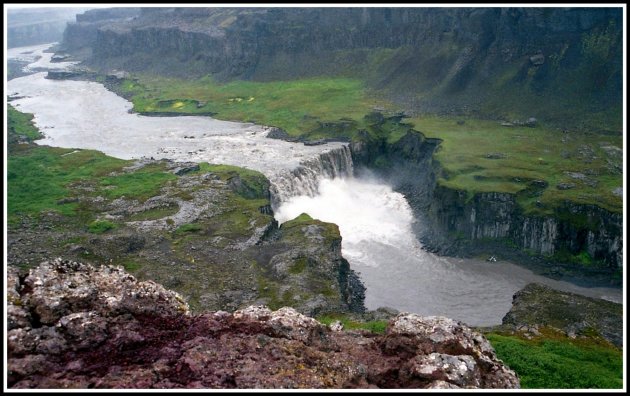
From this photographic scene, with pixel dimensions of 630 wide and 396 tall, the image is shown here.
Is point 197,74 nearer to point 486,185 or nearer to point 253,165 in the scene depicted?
point 253,165

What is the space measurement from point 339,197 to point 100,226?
35.4 meters

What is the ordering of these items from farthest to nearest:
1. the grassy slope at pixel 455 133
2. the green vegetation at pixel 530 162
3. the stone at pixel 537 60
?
the stone at pixel 537 60 → the grassy slope at pixel 455 133 → the green vegetation at pixel 530 162

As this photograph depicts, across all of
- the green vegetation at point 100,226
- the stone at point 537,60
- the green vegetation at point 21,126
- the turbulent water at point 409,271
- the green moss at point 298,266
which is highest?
the stone at point 537,60

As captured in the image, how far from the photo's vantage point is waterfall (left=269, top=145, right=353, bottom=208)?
7403 cm

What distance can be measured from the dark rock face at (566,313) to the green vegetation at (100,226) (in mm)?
38211

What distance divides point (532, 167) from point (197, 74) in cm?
12745

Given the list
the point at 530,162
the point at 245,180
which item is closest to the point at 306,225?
the point at 245,180

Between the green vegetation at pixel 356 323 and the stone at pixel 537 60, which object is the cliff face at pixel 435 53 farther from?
the green vegetation at pixel 356 323

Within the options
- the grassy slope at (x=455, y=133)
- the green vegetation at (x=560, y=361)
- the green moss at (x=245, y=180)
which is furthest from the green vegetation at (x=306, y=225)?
the green vegetation at (x=560, y=361)

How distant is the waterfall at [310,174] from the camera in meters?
74.0

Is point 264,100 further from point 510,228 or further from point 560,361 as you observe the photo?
point 560,361

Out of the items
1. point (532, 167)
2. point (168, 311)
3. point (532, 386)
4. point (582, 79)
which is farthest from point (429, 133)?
point (168, 311)

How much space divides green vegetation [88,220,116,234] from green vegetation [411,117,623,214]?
3892 centimetres

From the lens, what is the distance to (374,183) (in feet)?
283
